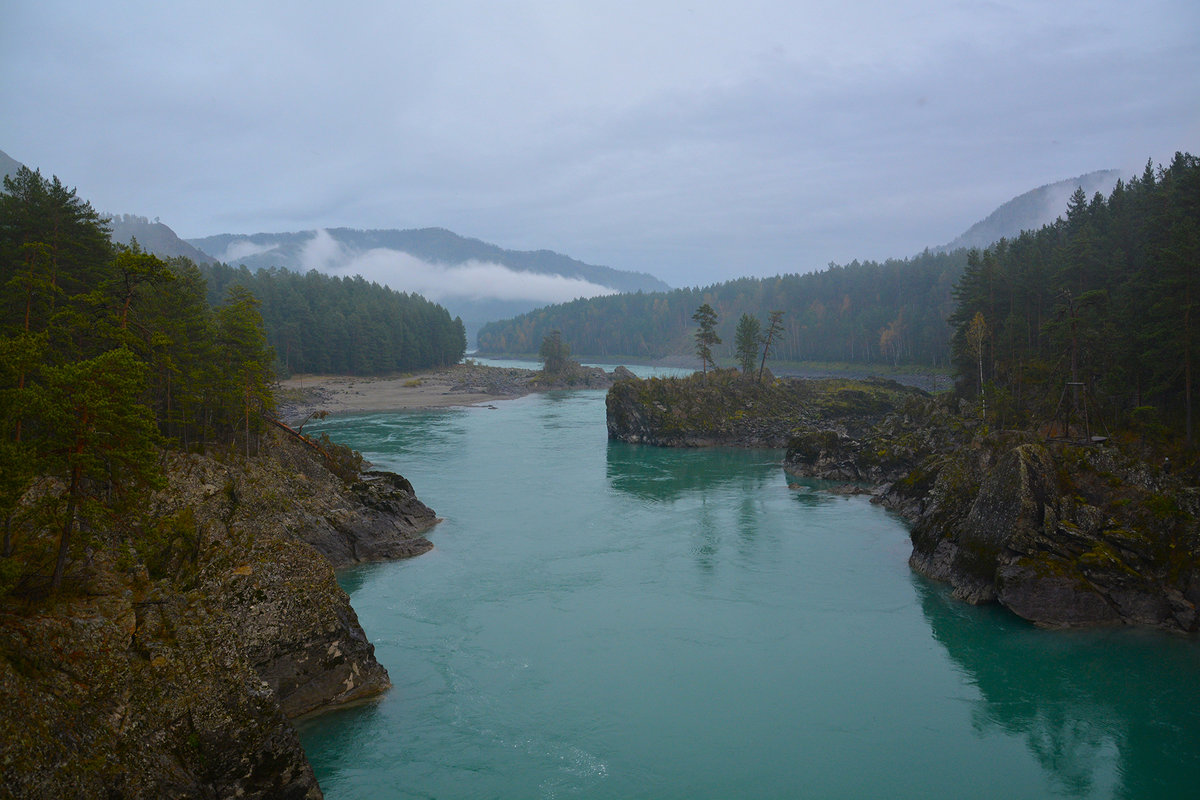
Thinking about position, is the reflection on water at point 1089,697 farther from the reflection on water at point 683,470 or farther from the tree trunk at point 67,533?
the reflection on water at point 683,470

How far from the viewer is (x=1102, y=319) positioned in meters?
40.7

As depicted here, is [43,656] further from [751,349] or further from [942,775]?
[751,349]

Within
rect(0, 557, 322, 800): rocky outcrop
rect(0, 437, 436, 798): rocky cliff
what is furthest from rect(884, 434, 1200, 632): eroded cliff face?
rect(0, 557, 322, 800): rocky outcrop

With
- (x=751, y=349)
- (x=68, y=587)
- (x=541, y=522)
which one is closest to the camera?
(x=68, y=587)

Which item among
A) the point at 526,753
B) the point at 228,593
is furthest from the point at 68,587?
the point at 526,753

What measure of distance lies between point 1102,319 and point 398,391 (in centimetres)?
9991

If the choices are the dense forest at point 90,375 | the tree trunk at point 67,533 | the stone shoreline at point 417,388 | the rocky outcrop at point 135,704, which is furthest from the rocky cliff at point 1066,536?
the stone shoreline at point 417,388

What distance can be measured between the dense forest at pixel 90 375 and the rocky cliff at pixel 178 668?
1.38 metres

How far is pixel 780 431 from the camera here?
74438 millimetres

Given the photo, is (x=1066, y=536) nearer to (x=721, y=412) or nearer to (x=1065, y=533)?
(x=1065, y=533)

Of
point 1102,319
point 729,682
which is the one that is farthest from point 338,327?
point 729,682

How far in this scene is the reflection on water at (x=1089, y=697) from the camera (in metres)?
18.9

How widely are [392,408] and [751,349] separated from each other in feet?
165

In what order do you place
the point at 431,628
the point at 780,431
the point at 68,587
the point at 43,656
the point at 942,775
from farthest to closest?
the point at 780,431, the point at 431,628, the point at 942,775, the point at 68,587, the point at 43,656
